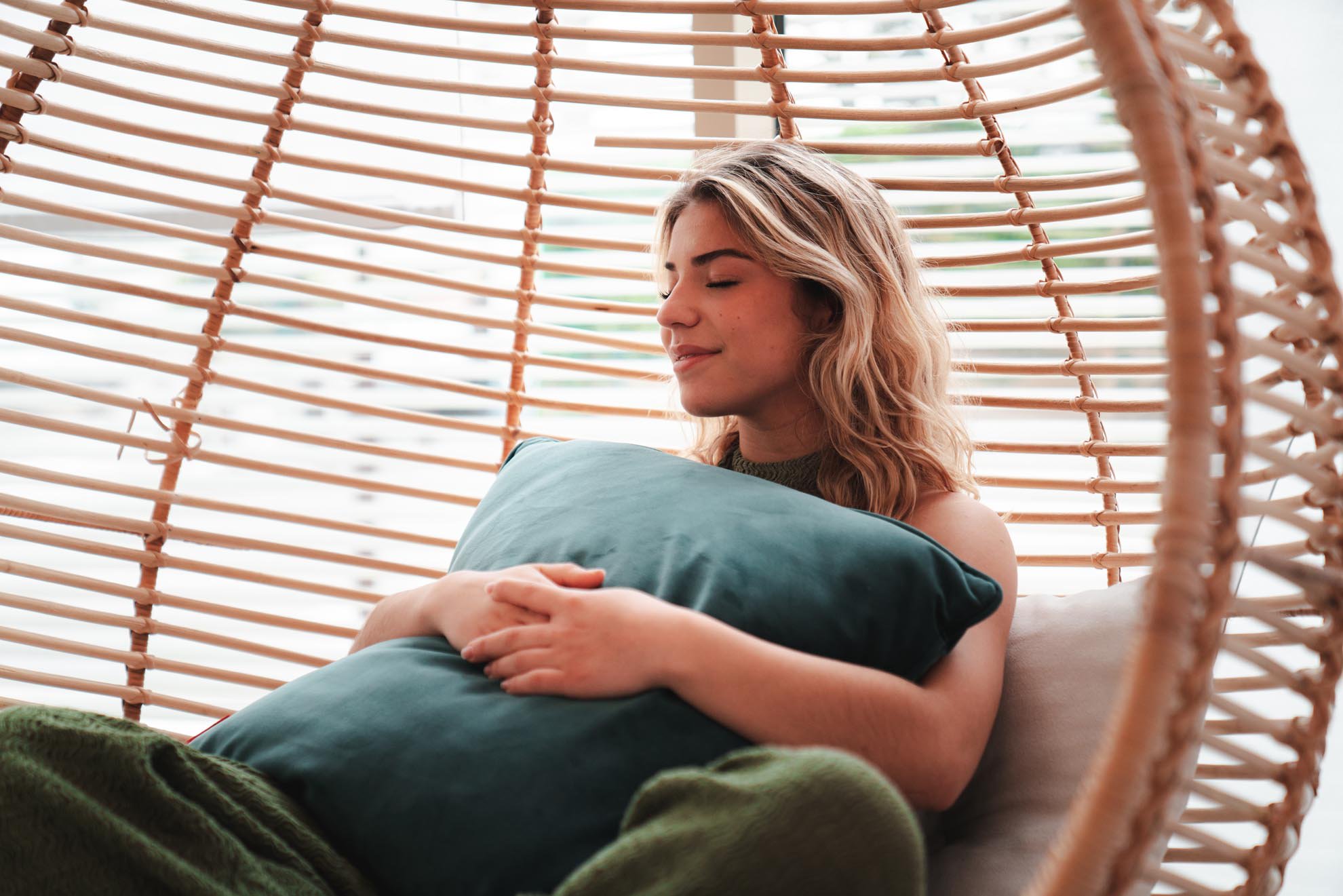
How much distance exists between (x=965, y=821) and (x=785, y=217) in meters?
0.69

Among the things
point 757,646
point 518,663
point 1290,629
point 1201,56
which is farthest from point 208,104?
point 1290,629

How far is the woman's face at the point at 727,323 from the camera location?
1226mm

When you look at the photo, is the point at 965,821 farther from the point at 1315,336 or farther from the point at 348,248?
the point at 348,248

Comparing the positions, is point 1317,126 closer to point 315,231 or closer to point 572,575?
point 572,575

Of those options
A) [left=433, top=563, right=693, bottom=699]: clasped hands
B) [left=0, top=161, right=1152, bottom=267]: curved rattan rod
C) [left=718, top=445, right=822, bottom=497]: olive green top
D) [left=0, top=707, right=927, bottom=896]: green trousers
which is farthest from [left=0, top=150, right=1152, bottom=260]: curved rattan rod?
[left=0, top=707, right=927, bottom=896]: green trousers

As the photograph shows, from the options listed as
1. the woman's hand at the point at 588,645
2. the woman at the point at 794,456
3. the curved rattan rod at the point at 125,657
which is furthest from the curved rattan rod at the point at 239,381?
the woman's hand at the point at 588,645

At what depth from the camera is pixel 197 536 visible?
150 cm

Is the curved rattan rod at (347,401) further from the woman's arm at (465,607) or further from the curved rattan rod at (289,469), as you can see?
the woman's arm at (465,607)

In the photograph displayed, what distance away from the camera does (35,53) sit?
1458 mm

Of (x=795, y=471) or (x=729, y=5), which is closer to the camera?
(x=795, y=471)

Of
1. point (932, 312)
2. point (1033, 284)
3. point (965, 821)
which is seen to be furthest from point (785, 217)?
Answer: point (965, 821)

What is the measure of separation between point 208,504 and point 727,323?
32.4 inches


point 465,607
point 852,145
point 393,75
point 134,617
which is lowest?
point 134,617

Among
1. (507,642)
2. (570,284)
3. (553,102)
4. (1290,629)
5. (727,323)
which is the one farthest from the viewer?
(570,284)
